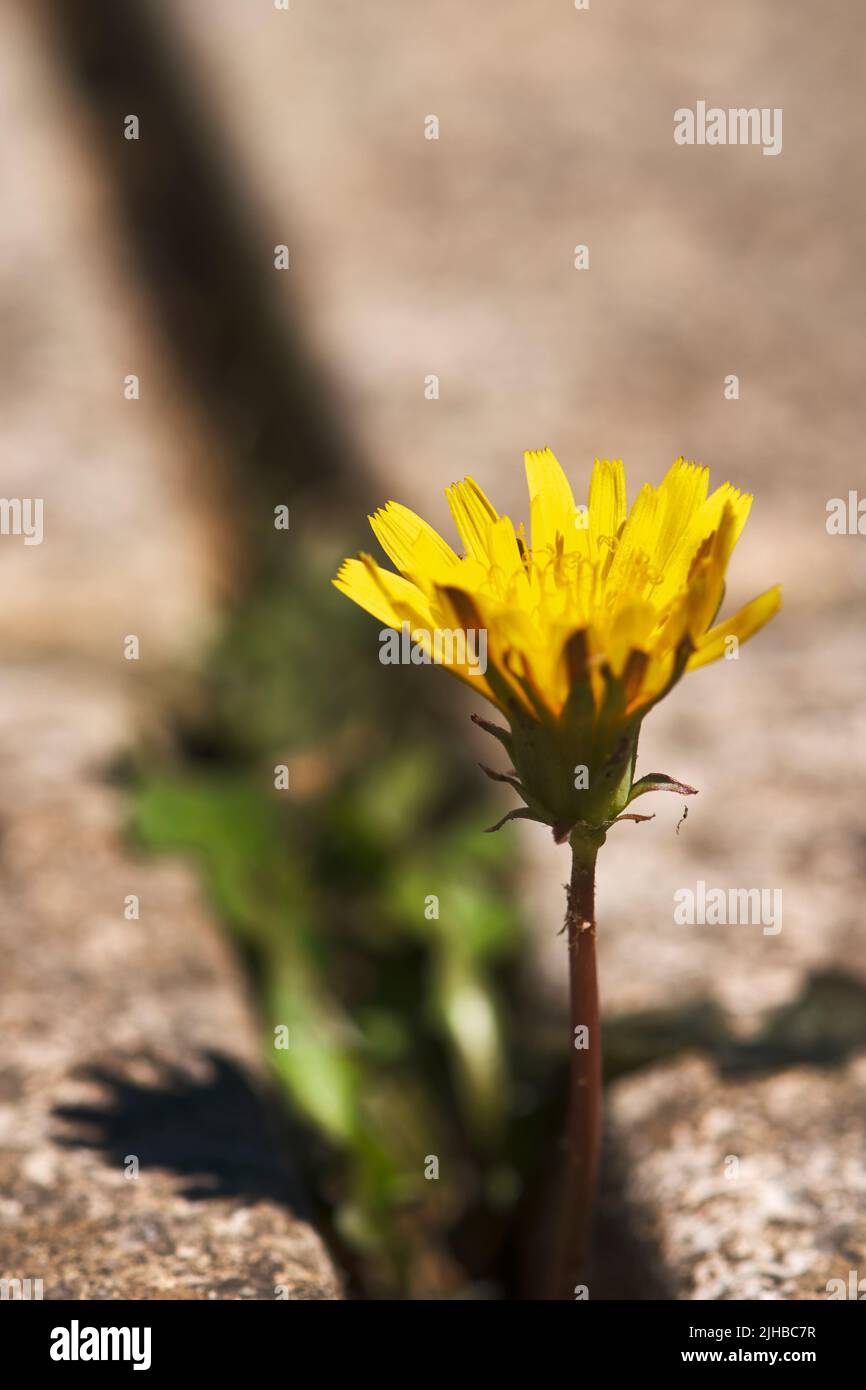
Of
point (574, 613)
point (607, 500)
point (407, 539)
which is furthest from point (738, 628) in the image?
point (407, 539)

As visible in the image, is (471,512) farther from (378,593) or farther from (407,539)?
(378,593)

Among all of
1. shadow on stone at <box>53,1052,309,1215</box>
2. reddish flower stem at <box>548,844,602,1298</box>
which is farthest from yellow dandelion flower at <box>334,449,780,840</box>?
shadow on stone at <box>53,1052,309,1215</box>

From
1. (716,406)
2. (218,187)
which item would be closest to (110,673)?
(716,406)

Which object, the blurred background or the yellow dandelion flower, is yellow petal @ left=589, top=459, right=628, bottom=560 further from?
the blurred background

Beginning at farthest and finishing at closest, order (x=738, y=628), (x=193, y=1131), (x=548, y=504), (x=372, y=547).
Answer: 1. (x=372, y=547)
2. (x=193, y=1131)
3. (x=548, y=504)
4. (x=738, y=628)
